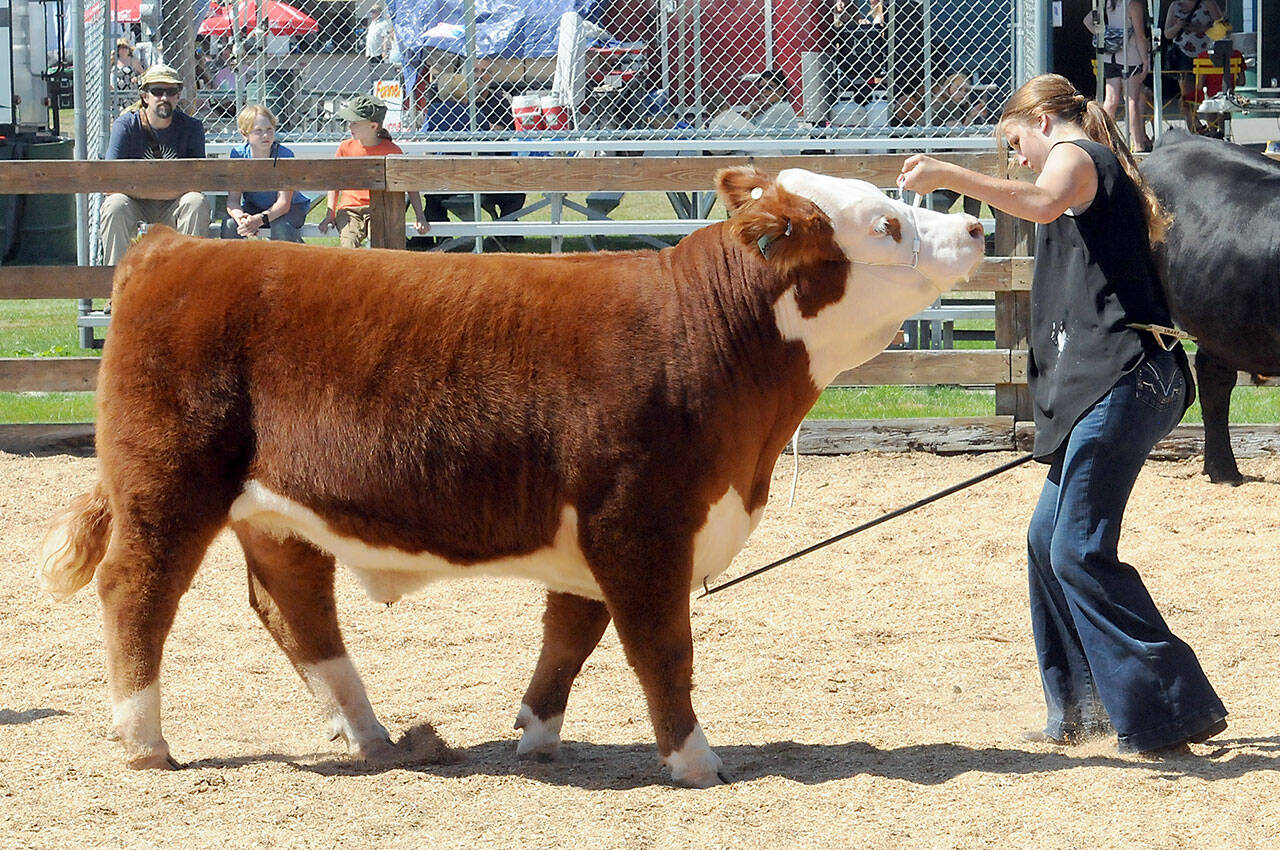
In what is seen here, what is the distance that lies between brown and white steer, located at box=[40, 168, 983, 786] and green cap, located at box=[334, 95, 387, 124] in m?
5.80

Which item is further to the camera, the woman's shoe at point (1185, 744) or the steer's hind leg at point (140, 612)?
the woman's shoe at point (1185, 744)

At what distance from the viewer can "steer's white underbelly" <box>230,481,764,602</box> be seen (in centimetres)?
364

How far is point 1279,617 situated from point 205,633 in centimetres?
358

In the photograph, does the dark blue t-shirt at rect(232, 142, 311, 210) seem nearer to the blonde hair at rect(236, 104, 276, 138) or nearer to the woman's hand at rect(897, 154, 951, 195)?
the blonde hair at rect(236, 104, 276, 138)

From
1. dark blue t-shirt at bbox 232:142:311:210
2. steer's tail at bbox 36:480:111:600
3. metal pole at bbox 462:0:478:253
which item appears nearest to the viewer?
steer's tail at bbox 36:480:111:600

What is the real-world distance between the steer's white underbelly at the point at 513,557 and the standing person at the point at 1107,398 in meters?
0.81

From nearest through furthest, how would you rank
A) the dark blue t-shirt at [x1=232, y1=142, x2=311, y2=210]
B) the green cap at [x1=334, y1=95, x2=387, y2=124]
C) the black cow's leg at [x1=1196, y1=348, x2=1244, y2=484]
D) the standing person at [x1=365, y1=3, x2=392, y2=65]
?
the black cow's leg at [x1=1196, y1=348, x2=1244, y2=484], the green cap at [x1=334, y1=95, x2=387, y2=124], the dark blue t-shirt at [x1=232, y1=142, x2=311, y2=210], the standing person at [x1=365, y1=3, x2=392, y2=65]

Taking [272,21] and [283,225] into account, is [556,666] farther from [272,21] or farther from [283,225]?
[272,21]

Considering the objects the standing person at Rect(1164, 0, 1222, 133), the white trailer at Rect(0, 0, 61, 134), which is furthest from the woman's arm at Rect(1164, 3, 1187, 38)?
the white trailer at Rect(0, 0, 61, 134)

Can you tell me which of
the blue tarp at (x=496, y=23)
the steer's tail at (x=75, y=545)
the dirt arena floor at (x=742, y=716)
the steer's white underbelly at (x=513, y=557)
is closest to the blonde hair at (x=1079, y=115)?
the steer's white underbelly at (x=513, y=557)

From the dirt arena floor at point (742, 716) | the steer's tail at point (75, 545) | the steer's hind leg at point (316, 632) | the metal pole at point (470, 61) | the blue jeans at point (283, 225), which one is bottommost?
the dirt arena floor at point (742, 716)

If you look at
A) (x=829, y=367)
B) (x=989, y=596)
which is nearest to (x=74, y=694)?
(x=829, y=367)

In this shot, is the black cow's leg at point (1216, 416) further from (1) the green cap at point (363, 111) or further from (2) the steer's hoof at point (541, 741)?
(1) the green cap at point (363, 111)

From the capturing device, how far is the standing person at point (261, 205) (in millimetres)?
9297
